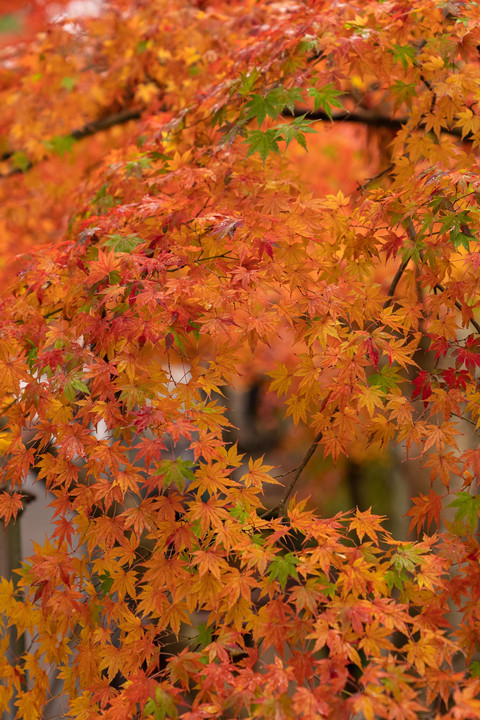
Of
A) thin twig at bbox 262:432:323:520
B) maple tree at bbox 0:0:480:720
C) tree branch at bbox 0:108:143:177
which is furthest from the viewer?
tree branch at bbox 0:108:143:177

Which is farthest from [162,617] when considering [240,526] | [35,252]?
[35,252]

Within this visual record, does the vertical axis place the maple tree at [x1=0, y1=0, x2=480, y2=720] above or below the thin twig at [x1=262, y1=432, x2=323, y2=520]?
above

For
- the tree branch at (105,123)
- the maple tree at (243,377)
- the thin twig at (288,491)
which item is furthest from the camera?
the tree branch at (105,123)

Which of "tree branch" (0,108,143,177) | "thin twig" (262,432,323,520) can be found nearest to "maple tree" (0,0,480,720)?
"thin twig" (262,432,323,520)

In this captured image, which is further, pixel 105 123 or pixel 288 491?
pixel 105 123

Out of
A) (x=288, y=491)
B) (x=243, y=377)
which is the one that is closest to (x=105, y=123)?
(x=243, y=377)

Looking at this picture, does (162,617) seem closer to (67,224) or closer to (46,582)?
(46,582)

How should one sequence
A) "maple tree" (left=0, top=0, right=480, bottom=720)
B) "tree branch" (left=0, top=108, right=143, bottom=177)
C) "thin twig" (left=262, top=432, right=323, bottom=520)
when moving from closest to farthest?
"maple tree" (left=0, top=0, right=480, bottom=720)
"thin twig" (left=262, top=432, right=323, bottom=520)
"tree branch" (left=0, top=108, right=143, bottom=177)

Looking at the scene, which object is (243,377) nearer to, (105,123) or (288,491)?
(288,491)

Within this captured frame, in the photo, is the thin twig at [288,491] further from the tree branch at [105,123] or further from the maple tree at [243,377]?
the tree branch at [105,123]

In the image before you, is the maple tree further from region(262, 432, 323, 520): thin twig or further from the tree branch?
the tree branch

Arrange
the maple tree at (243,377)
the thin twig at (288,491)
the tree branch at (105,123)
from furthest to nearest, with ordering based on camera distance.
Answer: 1. the tree branch at (105,123)
2. the thin twig at (288,491)
3. the maple tree at (243,377)

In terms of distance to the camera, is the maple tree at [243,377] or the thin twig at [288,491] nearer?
the maple tree at [243,377]

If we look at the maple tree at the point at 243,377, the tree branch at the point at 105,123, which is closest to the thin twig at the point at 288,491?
the maple tree at the point at 243,377
